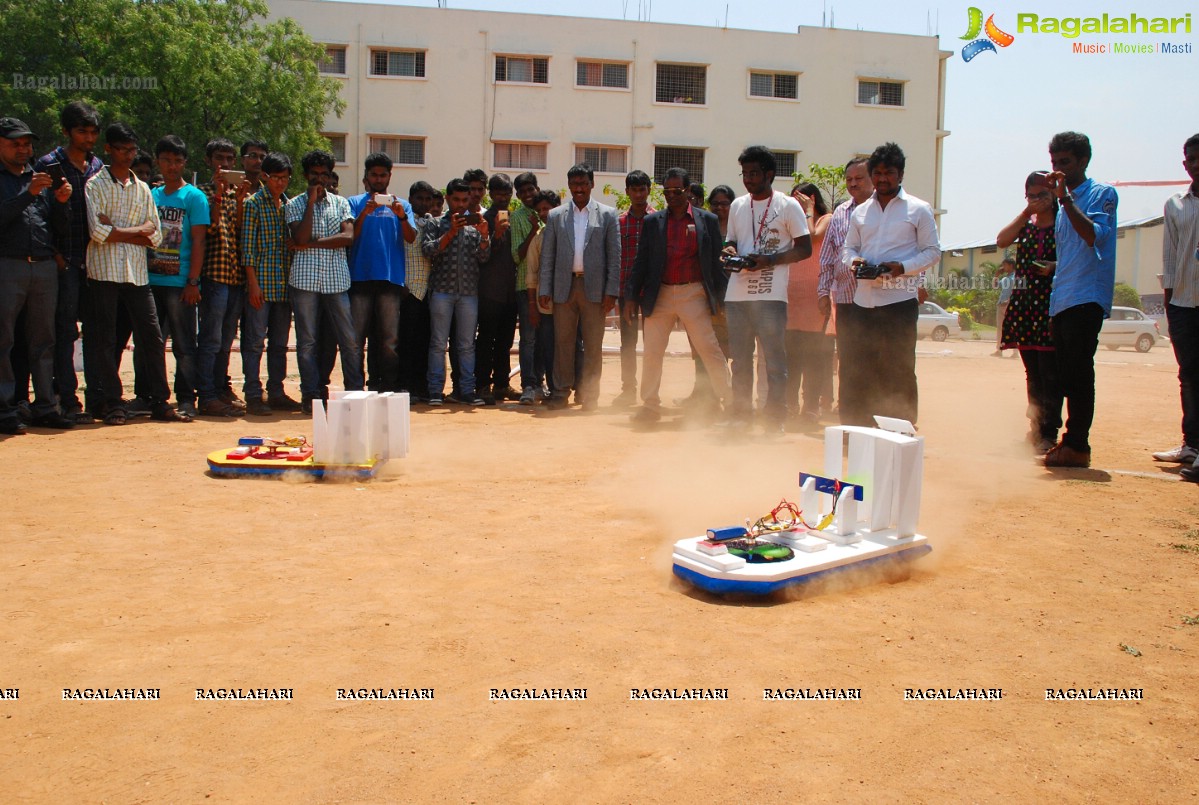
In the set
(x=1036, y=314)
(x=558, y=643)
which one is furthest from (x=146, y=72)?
(x=558, y=643)

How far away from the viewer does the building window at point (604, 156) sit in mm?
37094

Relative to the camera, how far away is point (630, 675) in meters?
2.98

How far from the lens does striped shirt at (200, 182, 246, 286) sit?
326 inches

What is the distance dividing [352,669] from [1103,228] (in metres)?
5.65

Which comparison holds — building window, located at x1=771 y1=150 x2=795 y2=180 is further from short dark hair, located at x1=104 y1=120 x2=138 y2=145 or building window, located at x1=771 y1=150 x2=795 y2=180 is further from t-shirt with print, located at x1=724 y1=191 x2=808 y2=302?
short dark hair, located at x1=104 y1=120 x2=138 y2=145

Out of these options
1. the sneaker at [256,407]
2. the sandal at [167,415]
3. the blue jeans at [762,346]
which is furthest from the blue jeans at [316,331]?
the blue jeans at [762,346]

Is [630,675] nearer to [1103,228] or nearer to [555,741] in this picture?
[555,741]

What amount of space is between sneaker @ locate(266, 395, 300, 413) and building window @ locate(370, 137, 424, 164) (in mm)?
28952

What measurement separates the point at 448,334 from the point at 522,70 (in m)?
29.8

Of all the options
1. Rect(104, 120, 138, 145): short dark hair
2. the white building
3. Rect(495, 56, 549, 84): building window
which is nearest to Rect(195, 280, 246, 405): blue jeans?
Rect(104, 120, 138, 145): short dark hair

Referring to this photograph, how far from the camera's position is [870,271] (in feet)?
21.5

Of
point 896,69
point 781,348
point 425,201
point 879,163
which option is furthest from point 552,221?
point 896,69

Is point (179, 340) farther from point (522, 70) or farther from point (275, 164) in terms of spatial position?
point (522, 70)

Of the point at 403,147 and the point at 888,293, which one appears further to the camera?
the point at 403,147
